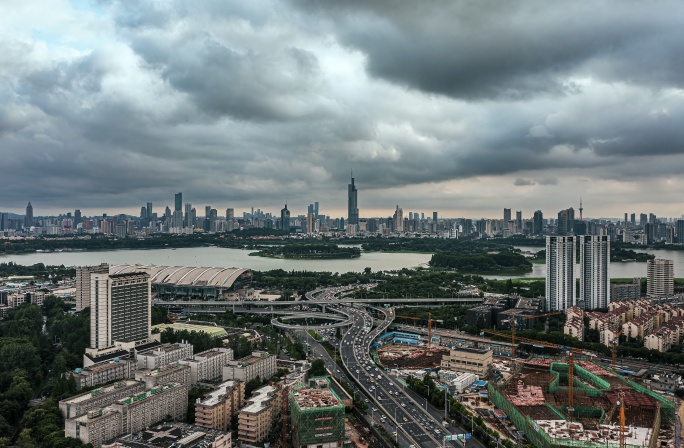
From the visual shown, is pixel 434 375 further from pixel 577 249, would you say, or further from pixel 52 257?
pixel 52 257

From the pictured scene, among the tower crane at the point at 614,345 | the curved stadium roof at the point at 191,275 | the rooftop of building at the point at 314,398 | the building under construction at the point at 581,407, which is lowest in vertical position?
the building under construction at the point at 581,407

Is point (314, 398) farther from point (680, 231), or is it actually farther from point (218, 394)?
point (680, 231)

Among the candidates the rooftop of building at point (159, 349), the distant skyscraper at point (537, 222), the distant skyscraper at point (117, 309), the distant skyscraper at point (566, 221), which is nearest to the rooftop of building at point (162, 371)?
the rooftop of building at point (159, 349)

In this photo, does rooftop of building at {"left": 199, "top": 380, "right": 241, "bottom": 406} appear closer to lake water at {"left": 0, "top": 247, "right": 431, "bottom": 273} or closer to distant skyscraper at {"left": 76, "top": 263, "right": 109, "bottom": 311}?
distant skyscraper at {"left": 76, "top": 263, "right": 109, "bottom": 311}

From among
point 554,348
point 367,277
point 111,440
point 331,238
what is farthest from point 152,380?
point 331,238

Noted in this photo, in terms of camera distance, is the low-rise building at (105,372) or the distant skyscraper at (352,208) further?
the distant skyscraper at (352,208)

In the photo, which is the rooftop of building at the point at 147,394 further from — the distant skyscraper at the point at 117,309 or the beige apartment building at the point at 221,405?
the distant skyscraper at the point at 117,309
